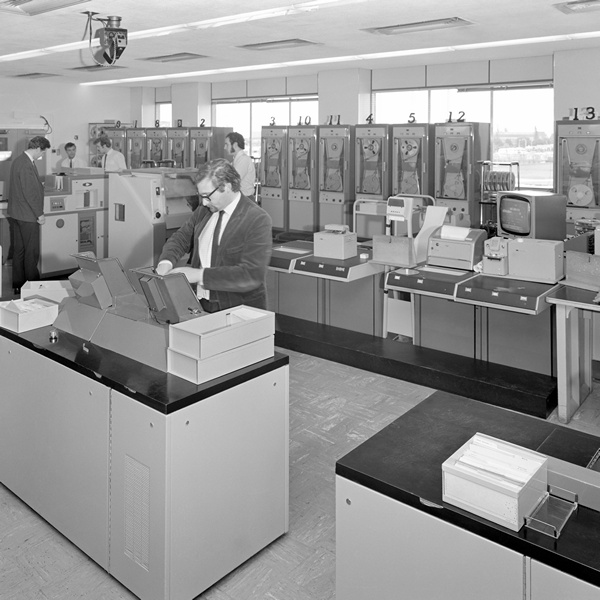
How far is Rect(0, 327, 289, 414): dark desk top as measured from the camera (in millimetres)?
2336

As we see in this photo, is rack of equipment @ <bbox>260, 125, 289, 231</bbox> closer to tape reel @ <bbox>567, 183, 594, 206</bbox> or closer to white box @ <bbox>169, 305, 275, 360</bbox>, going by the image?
tape reel @ <bbox>567, 183, 594, 206</bbox>

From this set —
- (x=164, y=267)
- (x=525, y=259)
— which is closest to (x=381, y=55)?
(x=525, y=259)

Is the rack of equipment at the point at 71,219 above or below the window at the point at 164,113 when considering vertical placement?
below

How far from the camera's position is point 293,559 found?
2768 millimetres

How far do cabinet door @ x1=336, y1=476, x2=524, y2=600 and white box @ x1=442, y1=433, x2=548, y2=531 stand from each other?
7 cm

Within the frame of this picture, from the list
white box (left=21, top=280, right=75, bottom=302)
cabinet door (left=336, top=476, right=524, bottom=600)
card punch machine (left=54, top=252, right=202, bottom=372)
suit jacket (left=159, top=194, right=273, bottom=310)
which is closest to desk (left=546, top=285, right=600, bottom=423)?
suit jacket (left=159, top=194, right=273, bottom=310)

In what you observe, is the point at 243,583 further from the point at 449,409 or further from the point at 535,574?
the point at 535,574

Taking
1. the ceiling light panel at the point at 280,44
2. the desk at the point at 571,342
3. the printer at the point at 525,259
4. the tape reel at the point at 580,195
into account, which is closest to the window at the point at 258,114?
the ceiling light panel at the point at 280,44

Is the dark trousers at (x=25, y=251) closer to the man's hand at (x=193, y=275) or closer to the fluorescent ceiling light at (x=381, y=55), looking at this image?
the fluorescent ceiling light at (x=381, y=55)

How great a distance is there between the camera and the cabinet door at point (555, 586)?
1411mm

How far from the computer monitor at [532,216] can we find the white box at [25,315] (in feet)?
9.86

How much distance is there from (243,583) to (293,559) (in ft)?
0.82

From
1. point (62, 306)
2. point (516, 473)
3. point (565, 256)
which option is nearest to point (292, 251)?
point (565, 256)

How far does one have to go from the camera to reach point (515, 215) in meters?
4.52
